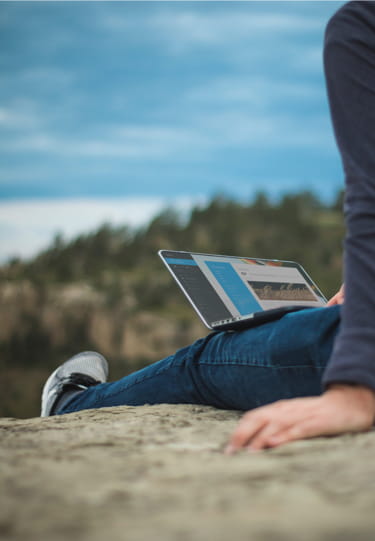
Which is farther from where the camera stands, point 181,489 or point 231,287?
point 231,287

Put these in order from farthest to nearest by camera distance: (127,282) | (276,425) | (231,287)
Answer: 1. (127,282)
2. (231,287)
3. (276,425)

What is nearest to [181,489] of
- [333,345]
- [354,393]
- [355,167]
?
[354,393]

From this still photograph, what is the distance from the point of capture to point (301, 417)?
85 centimetres

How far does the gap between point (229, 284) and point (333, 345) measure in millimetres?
440

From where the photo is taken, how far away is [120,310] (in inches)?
393

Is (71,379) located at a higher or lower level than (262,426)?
lower

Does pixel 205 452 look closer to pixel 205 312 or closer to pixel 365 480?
pixel 365 480

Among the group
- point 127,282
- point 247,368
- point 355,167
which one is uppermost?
point 355,167

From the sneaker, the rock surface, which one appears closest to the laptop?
the rock surface

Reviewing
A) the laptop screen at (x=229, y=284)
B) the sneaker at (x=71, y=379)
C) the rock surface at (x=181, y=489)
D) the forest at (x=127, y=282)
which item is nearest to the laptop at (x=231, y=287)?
the laptop screen at (x=229, y=284)

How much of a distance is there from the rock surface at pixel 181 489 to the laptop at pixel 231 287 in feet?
1.10

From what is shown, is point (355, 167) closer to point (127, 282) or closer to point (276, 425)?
point (276, 425)

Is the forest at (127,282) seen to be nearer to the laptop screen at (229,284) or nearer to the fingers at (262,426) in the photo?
the laptop screen at (229,284)

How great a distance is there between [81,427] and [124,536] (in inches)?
26.3
